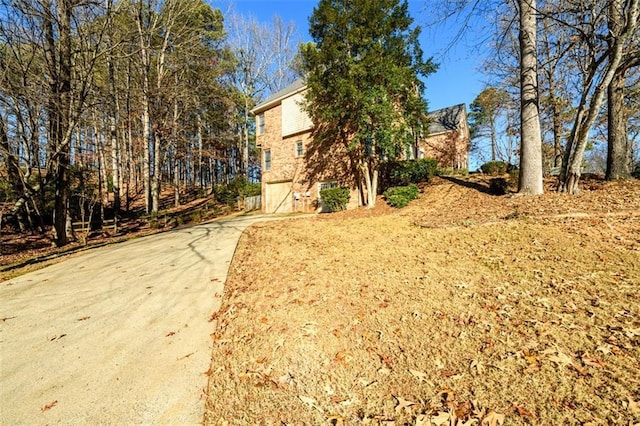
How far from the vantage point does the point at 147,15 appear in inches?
604

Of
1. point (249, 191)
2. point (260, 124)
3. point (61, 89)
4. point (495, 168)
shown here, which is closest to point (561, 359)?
point (61, 89)

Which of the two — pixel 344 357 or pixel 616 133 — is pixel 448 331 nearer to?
pixel 344 357

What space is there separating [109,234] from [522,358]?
1482 centimetres

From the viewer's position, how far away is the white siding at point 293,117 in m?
15.1

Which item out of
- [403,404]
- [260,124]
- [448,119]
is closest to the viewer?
[403,404]

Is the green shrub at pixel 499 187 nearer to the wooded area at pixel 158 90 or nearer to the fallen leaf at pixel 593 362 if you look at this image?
the wooded area at pixel 158 90

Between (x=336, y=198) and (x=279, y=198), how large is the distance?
501 centimetres

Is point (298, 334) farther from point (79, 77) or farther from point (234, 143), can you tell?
point (234, 143)

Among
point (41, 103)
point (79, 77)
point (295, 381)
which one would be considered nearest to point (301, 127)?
point (79, 77)

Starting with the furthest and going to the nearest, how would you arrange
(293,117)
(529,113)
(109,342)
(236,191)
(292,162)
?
(236,191), (292,162), (293,117), (529,113), (109,342)

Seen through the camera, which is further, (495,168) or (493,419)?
(495,168)

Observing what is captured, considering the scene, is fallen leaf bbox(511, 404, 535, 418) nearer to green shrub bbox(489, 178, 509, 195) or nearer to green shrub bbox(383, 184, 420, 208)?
green shrub bbox(489, 178, 509, 195)

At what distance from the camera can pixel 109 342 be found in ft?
10.9

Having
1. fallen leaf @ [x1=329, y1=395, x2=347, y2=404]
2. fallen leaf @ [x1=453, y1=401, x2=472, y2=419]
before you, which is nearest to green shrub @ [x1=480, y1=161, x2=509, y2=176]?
fallen leaf @ [x1=453, y1=401, x2=472, y2=419]
